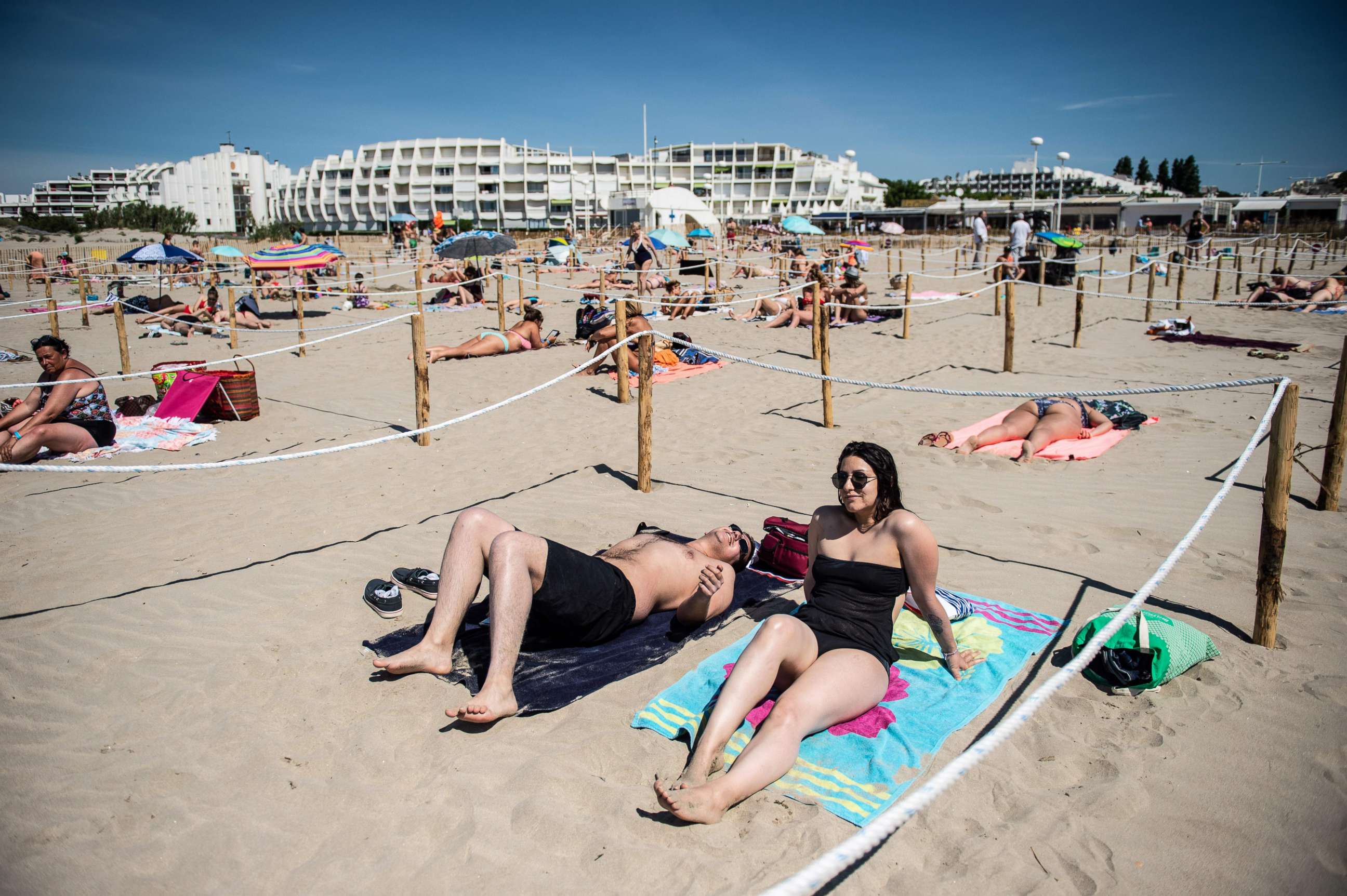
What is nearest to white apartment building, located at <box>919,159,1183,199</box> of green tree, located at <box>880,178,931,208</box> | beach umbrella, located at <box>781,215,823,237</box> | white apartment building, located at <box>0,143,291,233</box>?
green tree, located at <box>880,178,931,208</box>

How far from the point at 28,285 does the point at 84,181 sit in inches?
5304

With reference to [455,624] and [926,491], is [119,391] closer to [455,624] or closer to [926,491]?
[455,624]

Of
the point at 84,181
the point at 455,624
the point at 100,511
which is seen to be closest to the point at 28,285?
the point at 100,511

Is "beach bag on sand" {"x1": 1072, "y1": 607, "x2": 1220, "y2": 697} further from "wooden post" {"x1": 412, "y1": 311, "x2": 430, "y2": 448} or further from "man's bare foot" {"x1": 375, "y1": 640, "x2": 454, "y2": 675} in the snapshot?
"wooden post" {"x1": 412, "y1": 311, "x2": 430, "y2": 448}

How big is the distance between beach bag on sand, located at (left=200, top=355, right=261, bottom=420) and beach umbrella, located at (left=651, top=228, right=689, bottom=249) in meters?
13.9

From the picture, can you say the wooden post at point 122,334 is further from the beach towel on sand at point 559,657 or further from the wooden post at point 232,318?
the beach towel on sand at point 559,657

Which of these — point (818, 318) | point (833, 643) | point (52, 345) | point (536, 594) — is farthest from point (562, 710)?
point (52, 345)

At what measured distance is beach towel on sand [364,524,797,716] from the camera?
2.96 m

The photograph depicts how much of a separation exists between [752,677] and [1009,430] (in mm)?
4649

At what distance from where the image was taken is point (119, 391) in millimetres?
8805

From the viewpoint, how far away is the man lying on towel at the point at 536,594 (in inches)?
111

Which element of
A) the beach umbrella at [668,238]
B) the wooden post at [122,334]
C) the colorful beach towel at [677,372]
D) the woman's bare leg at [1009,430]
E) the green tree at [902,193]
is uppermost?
the green tree at [902,193]

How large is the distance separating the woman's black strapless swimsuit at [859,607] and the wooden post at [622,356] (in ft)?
10.7

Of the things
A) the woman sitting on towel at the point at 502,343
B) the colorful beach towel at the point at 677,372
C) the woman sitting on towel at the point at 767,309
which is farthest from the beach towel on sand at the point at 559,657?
the woman sitting on towel at the point at 767,309
